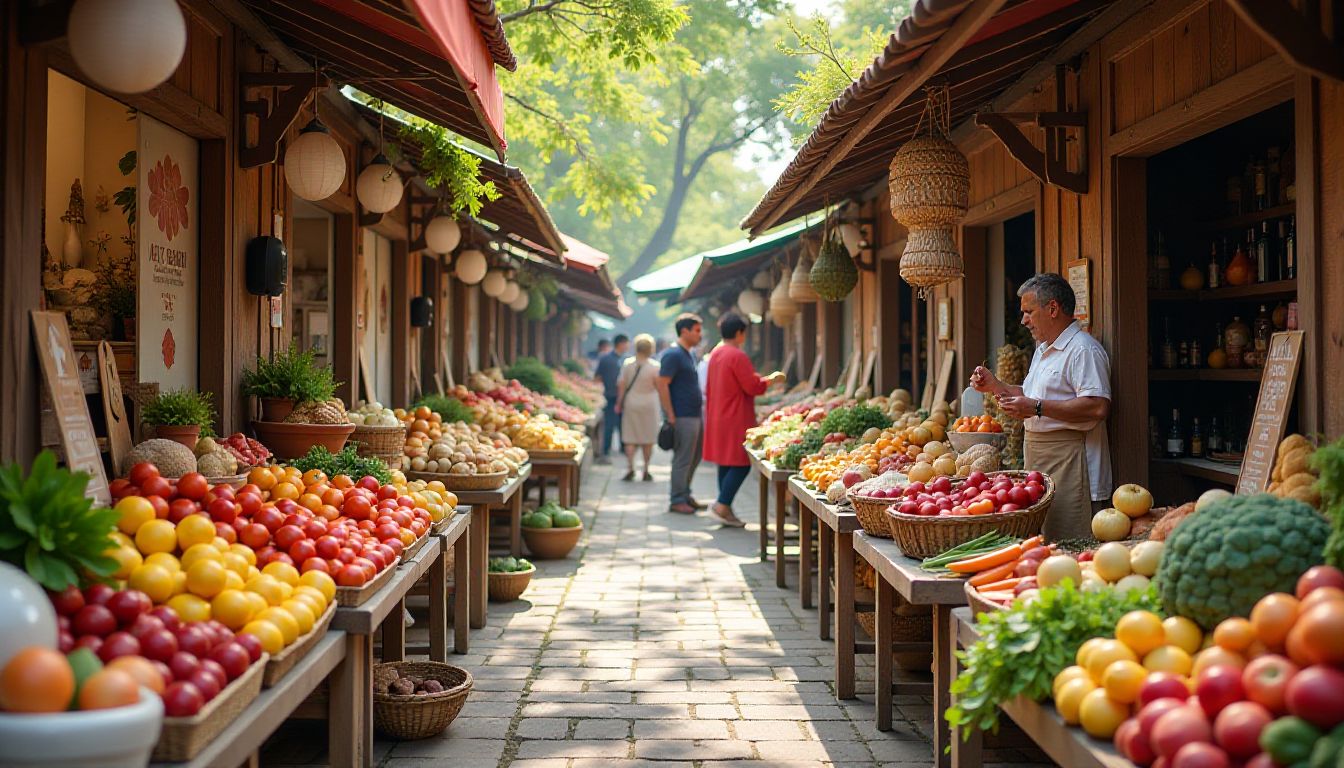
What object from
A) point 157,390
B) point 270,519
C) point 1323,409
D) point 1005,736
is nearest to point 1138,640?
point 1323,409

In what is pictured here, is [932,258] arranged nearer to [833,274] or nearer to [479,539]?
[833,274]

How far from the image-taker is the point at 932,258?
6418mm

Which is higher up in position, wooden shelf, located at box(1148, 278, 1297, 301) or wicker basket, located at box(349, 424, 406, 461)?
wooden shelf, located at box(1148, 278, 1297, 301)

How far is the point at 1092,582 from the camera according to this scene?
3650mm

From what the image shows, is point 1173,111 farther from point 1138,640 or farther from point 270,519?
point 270,519

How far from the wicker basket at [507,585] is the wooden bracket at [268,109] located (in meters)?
3.40

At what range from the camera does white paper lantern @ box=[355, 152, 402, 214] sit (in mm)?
7852

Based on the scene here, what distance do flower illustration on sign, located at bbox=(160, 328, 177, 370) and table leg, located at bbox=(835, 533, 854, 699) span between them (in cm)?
345

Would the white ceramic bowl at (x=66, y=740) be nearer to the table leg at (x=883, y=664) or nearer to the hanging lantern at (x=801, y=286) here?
the table leg at (x=883, y=664)

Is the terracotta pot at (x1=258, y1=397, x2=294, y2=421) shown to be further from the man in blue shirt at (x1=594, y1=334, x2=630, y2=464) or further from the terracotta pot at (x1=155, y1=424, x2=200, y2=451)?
the man in blue shirt at (x1=594, y1=334, x2=630, y2=464)

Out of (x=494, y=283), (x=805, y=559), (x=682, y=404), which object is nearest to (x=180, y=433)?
(x=805, y=559)

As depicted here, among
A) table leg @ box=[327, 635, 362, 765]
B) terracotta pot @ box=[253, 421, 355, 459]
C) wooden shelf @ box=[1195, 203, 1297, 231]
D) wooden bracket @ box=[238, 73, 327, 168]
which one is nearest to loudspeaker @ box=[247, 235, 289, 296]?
wooden bracket @ box=[238, 73, 327, 168]

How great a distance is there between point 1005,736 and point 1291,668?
251 cm

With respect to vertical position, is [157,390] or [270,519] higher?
[157,390]
